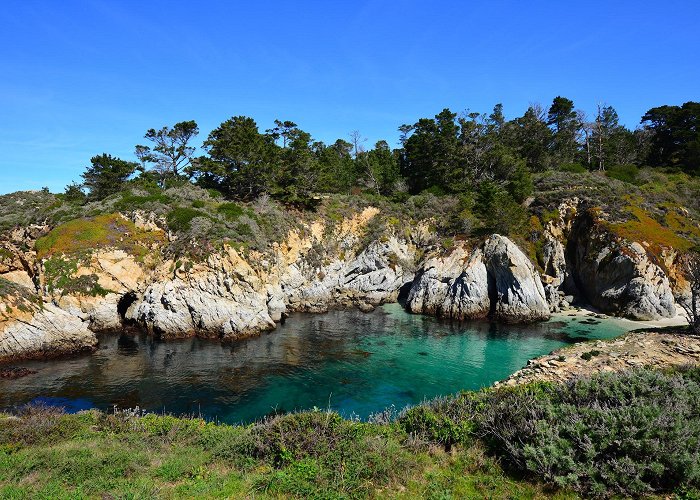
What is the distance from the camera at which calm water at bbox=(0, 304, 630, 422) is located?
74.2ft

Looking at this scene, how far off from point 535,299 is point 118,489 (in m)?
41.4

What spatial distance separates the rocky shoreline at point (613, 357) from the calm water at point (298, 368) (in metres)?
4.04

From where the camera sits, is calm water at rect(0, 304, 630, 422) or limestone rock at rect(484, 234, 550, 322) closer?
calm water at rect(0, 304, 630, 422)

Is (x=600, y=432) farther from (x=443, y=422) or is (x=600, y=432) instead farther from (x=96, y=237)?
(x=96, y=237)

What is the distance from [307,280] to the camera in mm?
48781

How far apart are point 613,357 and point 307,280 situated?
33.8 m

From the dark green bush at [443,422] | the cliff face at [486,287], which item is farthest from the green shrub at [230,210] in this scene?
the dark green bush at [443,422]

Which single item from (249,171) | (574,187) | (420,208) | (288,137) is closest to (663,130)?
(574,187)

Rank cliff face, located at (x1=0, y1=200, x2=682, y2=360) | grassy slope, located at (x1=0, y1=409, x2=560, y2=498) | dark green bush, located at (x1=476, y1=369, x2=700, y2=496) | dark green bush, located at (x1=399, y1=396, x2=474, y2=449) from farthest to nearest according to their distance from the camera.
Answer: cliff face, located at (x1=0, y1=200, x2=682, y2=360)
dark green bush, located at (x1=399, y1=396, x2=474, y2=449)
grassy slope, located at (x1=0, y1=409, x2=560, y2=498)
dark green bush, located at (x1=476, y1=369, x2=700, y2=496)

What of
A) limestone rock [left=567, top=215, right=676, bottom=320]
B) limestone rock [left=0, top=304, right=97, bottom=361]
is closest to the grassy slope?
limestone rock [left=0, top=304, right=97, bottom=361]

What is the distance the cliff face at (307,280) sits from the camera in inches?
1358

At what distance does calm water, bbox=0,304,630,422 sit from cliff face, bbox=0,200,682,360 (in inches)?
104

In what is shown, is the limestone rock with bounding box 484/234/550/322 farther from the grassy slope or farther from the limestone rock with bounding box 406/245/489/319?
the grassy slope

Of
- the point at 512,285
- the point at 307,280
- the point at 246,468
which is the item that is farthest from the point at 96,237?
the point at 512,285
